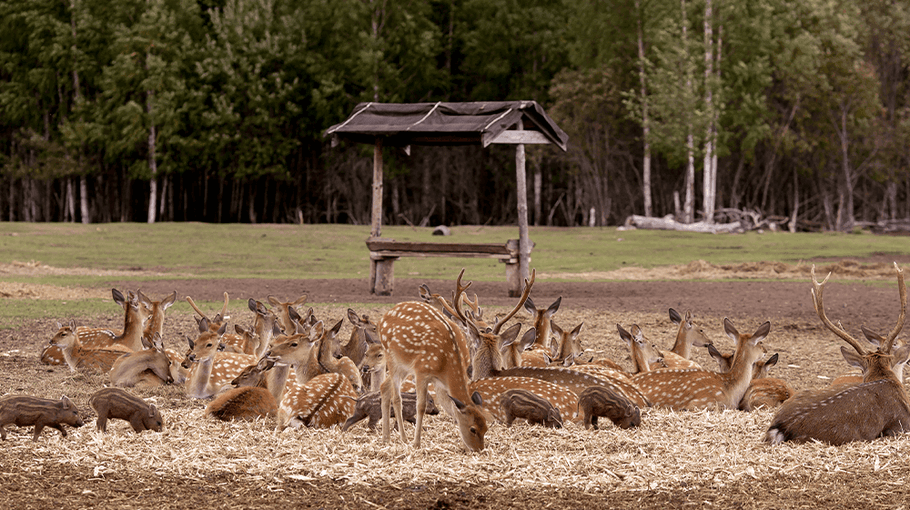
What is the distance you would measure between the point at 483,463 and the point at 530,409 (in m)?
0.93

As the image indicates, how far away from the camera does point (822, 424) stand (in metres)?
4.91

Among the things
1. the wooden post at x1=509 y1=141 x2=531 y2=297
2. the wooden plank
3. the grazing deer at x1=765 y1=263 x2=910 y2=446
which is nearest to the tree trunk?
the wooden post at x1=509 y1=141 x2=531 y2=297

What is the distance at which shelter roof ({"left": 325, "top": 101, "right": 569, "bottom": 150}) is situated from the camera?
12.9 metres

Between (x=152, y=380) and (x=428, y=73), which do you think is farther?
(x=428, y=73)

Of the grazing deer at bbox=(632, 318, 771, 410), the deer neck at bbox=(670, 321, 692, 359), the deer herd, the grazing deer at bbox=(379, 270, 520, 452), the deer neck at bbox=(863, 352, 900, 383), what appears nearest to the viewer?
the grazing deer at bbox=(379, 270, 520, 452)

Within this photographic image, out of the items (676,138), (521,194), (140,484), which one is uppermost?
(676,138)

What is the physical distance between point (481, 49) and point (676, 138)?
33.9ft

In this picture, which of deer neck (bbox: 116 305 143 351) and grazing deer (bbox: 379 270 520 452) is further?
deer neck (bbox: 116 305 143 351)

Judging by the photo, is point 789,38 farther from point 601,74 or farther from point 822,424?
point 822,424

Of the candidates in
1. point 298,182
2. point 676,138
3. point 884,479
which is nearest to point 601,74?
point 676,138

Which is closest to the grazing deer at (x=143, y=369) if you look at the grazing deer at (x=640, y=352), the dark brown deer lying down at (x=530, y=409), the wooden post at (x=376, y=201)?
the dark brown deer lying down at (x=530, y=409)

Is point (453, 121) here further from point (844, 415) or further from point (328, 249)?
point (328, 249)

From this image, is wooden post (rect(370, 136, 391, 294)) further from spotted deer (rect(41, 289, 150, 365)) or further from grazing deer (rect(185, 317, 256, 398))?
grazing deer (rect(185, 317, 256, 398))

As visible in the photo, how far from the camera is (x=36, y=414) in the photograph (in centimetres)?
496
